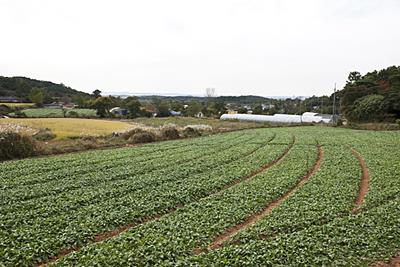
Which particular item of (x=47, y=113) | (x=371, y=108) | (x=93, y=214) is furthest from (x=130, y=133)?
(x=371, y=108)

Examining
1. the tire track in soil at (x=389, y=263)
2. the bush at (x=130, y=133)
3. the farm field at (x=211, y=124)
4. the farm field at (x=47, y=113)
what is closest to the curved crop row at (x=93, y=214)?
the tire track in soil at (x=389, y=263)

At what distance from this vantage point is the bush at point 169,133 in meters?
43.5

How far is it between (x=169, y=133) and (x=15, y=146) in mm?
19935

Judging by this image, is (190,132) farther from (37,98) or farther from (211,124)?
(37,98)

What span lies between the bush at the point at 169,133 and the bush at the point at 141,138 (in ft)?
8.35

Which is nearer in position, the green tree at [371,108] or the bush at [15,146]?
the bush at [15,146]

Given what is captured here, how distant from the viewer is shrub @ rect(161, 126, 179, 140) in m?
43.5

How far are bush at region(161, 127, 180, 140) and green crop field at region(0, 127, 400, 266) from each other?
62.2 ft

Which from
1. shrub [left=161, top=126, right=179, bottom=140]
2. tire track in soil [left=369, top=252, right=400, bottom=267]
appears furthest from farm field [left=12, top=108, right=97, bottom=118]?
tire track in soil [left=369, top=252, right=400, bottom=267]

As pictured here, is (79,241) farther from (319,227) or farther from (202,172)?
(202,172)

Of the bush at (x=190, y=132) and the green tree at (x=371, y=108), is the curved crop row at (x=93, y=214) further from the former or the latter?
the green tree at (x=371, y=108)

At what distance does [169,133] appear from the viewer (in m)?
44.2

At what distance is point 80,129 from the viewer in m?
44.9

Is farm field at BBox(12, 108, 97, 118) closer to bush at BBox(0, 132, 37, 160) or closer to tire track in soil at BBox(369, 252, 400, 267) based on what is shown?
bush at BBox(0, 132, 37, 160)
